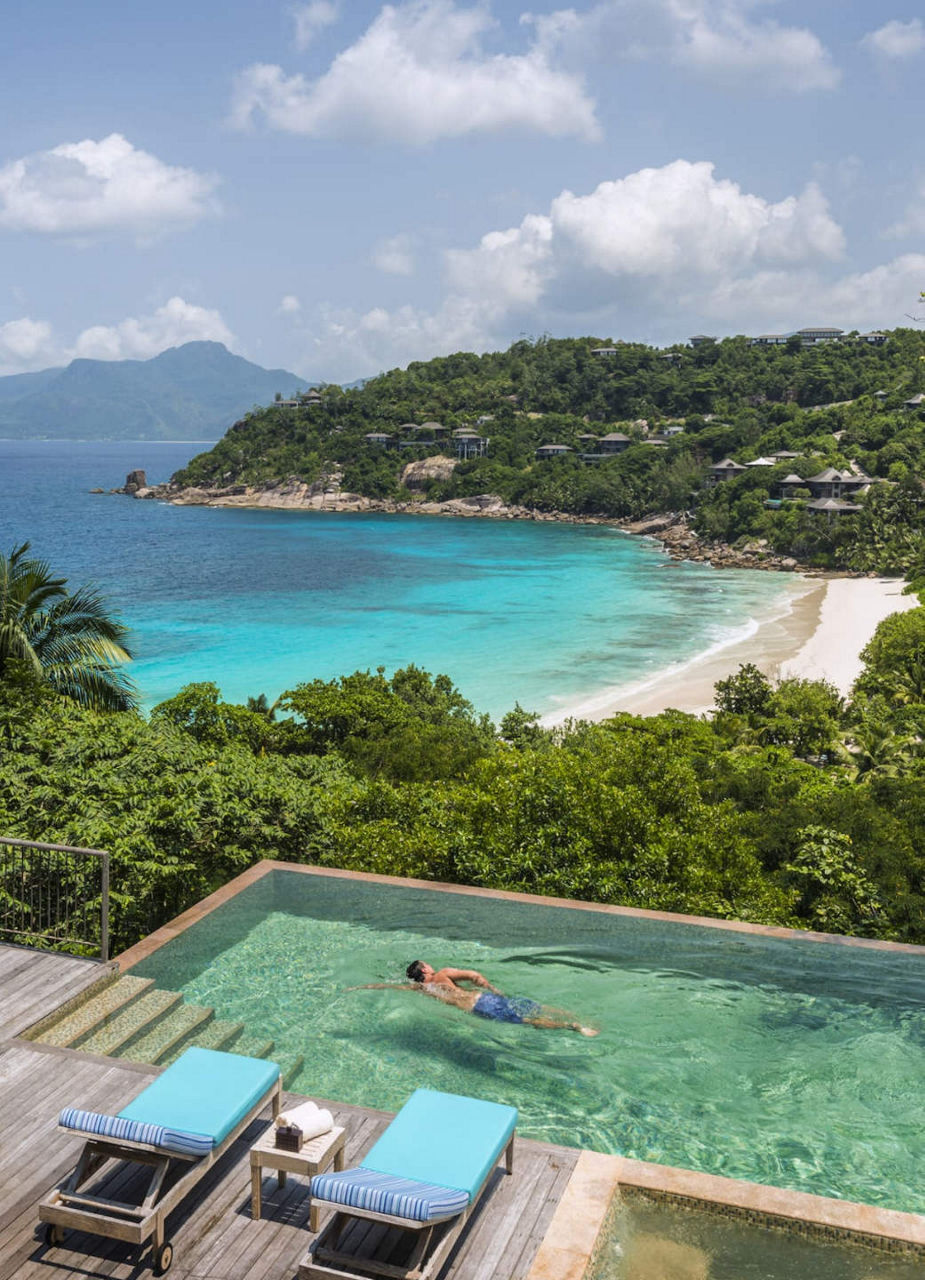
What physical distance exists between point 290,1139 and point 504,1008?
319 cm

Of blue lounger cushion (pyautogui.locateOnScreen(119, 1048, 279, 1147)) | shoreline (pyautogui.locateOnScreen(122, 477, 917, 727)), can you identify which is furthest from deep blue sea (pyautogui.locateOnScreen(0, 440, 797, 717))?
blue lounger cushion (pyautogui.locateOnScreen(119, 1048, 279, 1147))

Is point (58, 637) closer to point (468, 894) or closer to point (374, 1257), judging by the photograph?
point (468, 894)

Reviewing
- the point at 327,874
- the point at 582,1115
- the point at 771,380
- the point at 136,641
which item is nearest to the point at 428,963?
the point at 327,874

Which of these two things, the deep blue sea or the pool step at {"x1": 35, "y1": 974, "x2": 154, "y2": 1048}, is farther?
the deep blue sea

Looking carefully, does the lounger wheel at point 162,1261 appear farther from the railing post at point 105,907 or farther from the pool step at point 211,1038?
the railing post at point 105,907

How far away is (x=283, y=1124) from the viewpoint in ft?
15.3

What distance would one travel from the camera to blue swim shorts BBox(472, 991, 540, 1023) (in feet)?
24.7

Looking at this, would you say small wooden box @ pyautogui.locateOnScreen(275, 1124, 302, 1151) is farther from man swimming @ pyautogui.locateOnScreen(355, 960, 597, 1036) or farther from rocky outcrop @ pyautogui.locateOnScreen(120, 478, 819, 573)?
rocky outcrop @ pyautogui.locateOnScreen(120, 478, 819, 573)

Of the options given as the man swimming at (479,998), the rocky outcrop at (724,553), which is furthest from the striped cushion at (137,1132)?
the rocky outcrop at (724,553)

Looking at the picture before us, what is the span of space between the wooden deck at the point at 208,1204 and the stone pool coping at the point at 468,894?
5.13 ft

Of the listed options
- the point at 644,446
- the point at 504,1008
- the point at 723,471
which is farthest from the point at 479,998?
the point at 644,446

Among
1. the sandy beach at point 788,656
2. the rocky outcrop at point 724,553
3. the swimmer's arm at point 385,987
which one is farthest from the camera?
the rocky outcrop at point 724,553

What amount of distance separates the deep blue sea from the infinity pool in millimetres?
23913

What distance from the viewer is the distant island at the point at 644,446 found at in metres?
76.7
